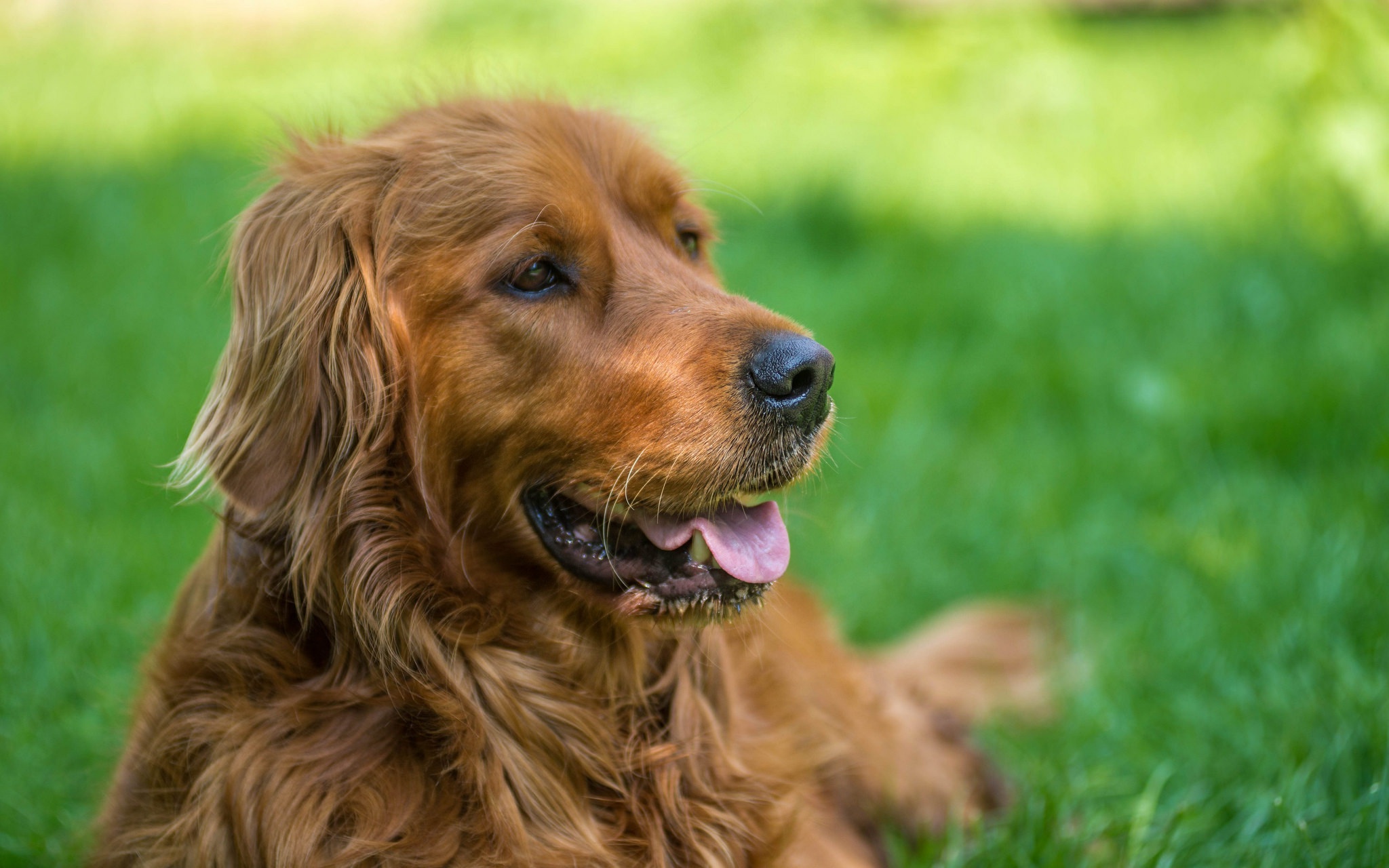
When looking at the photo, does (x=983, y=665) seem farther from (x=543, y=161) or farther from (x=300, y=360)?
(x=300, y=360)

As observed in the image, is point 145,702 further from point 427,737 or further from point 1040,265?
point 1040,265

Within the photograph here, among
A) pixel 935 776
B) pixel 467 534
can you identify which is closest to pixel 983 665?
pixel 935 776

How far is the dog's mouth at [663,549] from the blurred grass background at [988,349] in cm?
33

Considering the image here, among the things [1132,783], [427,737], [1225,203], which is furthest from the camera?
[1225,203]

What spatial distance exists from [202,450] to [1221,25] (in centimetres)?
1035

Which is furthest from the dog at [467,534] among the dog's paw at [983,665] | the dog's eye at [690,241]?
the dog's paw at [983,665]

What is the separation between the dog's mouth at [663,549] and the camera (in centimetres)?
227

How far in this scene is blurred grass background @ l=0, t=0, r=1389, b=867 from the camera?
3033 mm

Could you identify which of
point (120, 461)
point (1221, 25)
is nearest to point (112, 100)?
point (120, 461)

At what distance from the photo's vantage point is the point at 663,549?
2.36 m

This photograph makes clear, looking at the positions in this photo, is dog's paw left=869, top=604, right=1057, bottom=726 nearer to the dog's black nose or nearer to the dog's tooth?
the dog's tooth

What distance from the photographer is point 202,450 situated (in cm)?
230

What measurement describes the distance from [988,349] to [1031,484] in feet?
3.30

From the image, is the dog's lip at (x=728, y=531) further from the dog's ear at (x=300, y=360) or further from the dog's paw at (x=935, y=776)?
the dog's paw at (x=935, y=776)
